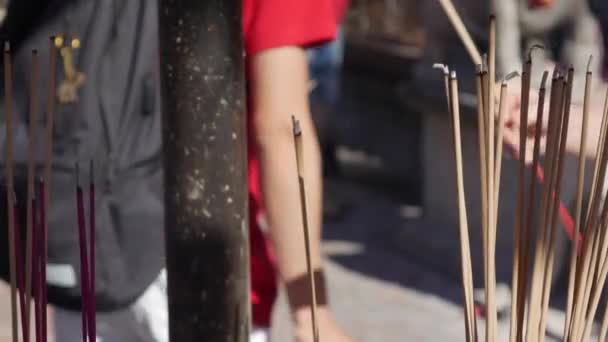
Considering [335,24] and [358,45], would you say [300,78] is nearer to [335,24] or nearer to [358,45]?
[335,24]

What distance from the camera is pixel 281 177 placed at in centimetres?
179

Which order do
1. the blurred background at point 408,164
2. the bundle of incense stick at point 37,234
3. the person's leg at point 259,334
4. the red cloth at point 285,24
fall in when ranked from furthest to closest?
the blurred background at point 408,164
the person's leg at point 259,334
the red cloth at point 285,24
the bundle of incense stick at point 37,234

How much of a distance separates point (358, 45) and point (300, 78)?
4.61 meters

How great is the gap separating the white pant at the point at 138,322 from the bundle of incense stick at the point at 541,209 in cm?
68

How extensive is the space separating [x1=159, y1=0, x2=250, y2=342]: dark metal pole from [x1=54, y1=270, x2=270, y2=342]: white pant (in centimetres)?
60

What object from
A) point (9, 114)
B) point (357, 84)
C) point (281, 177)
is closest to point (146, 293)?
point (281, 177)

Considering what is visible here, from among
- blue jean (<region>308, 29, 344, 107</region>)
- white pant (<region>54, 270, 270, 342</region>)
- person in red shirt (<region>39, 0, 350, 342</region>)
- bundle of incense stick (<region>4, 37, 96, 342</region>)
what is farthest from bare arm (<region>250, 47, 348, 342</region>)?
blue jean (<region>308, 29, 344, 107</region>)

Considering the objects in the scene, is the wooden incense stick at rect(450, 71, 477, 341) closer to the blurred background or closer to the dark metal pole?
the dark metal pole

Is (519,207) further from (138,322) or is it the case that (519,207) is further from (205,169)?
(138,322)

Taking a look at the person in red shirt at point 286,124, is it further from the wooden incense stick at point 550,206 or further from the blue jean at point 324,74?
the blue jean at point 324,74

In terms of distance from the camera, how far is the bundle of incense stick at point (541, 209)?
1.24 m

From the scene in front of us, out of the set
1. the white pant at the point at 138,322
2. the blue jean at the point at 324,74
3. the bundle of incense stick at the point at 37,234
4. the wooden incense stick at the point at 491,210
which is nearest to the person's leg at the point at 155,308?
the white pant at the point at 138,322

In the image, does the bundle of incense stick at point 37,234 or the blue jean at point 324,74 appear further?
the blue jean at point 324,74

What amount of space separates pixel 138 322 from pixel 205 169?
77cm
